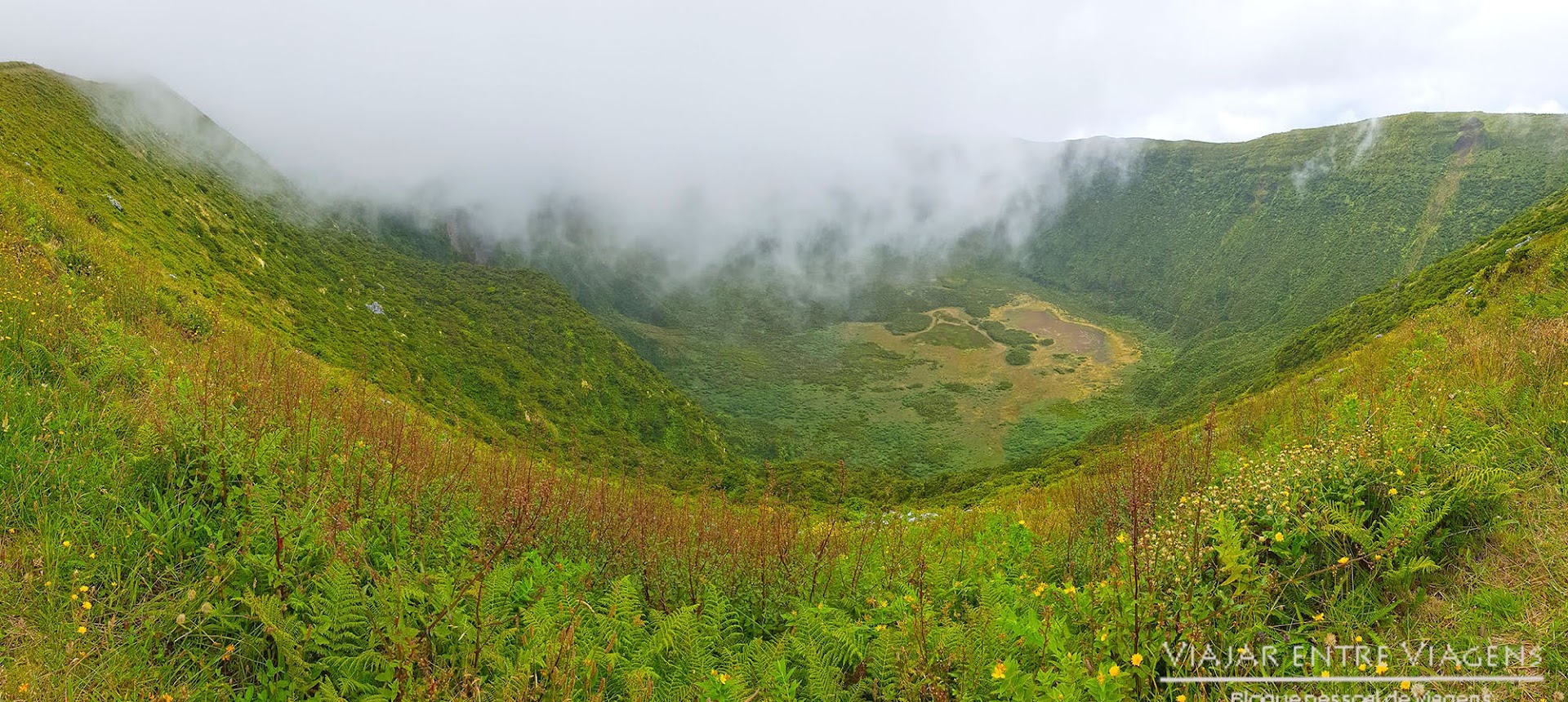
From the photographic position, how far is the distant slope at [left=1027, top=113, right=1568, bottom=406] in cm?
10225

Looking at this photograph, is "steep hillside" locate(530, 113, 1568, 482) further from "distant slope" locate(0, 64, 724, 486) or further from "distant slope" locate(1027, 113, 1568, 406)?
"distant slope" locate(0, 64, 724, 486)

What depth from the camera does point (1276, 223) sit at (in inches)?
5502

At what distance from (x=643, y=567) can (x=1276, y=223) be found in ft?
579

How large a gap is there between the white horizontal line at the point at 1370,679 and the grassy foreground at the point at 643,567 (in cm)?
5

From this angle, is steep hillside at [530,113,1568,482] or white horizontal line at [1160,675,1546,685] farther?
steep hillside at [530,113,1568,482]

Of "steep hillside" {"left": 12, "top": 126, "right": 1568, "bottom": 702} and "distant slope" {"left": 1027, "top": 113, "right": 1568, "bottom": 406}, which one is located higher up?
"distant slope" {"left": 1027, "top": 113, "right": 1568, "bottom": 406}

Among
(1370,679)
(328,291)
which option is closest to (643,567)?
(1370,679)

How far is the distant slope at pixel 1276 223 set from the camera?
335 feet

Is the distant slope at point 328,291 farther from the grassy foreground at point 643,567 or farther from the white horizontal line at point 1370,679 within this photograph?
the white horizontal line at point 1370,679

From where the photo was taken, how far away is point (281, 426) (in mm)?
4992

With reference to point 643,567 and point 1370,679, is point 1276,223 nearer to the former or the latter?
point 1370,679

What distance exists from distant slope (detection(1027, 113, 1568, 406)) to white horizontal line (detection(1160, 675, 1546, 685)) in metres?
71.1

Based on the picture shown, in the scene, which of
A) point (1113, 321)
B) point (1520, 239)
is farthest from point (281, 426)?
point (1113, 321)

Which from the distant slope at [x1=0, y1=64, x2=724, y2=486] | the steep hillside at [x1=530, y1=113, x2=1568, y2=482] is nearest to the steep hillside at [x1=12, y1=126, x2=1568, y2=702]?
the distant slope at [x1=0, y1=64, x2=724, y2=486]
